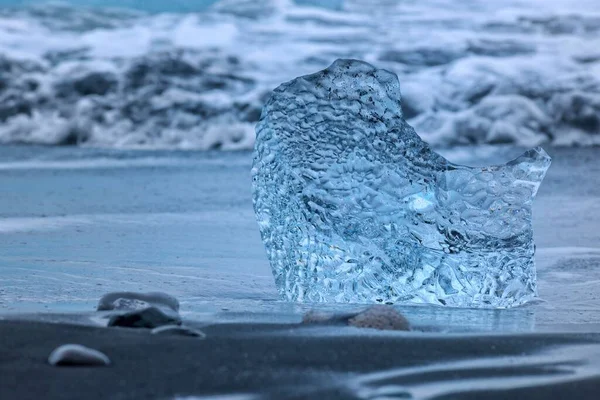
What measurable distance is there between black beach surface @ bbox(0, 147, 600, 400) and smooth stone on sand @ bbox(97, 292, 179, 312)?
0.15ft

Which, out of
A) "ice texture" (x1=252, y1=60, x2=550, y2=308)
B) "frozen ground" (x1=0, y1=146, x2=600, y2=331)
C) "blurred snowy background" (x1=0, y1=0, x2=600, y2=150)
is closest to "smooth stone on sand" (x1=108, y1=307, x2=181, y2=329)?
"frozen ground" (x1=0, y1=146, x2=600, y2=331)

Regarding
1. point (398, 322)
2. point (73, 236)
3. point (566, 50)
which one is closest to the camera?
point (398, 322)

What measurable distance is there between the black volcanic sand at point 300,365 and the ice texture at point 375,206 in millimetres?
679

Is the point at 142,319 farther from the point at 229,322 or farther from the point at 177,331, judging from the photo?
the point at 229,322

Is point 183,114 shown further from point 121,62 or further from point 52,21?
point 52,21

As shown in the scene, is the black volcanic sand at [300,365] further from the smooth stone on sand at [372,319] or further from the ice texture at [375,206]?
the ice texture at [375,206]

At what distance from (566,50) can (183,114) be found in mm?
4878

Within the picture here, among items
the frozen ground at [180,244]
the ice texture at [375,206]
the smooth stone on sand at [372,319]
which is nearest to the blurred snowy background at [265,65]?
the frozen ground at [180,244]

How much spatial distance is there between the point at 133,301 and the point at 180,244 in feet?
4.89

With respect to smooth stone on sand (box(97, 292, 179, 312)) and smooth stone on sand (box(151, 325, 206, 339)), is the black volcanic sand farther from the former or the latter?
smooth stone on sand (box(97, 292, 179, 312))

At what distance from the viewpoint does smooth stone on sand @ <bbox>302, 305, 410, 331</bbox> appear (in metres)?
2.24

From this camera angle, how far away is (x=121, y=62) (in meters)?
11.4

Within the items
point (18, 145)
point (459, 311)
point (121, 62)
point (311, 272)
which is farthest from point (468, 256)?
point (121, 62)

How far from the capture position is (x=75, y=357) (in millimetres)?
1775
